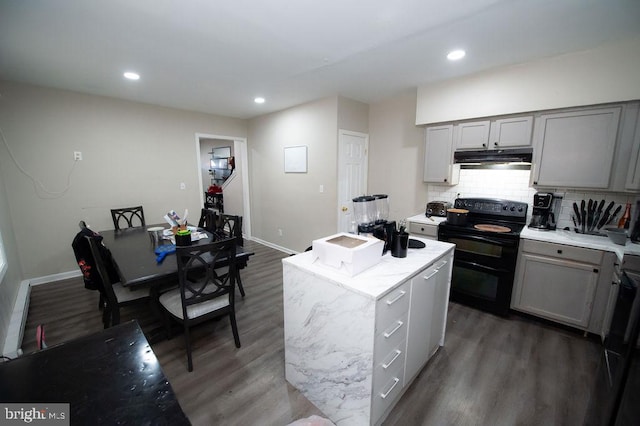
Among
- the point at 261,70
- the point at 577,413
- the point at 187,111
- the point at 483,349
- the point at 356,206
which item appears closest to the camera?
the point at 577,413

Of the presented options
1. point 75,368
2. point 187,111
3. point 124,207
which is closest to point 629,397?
point 75,368

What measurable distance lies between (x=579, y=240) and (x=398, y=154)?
2.30 metres

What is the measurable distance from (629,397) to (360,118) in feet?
12.8

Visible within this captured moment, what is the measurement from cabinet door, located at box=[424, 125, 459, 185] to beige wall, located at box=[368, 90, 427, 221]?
0.35 m

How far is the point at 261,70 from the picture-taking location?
282 cm

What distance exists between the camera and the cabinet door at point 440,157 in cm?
314

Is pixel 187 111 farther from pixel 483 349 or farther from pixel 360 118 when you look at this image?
pixel 483 349

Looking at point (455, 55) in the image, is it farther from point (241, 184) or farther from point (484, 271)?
point (241, 184)

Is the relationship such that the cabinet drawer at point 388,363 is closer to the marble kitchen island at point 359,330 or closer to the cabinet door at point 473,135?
the marble kitchen island at point 359,330

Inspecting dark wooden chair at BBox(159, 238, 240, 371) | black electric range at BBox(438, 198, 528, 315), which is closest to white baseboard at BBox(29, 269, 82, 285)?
dark wooden chair at BBox(159, 238, 240, 371)


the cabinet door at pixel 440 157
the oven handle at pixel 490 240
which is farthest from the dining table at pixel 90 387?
the cabinet door at pixel 440 157

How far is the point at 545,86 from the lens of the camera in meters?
2.46

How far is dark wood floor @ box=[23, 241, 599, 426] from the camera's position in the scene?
162 centimetres

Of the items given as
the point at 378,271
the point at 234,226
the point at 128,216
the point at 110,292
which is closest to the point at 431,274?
the point at 378,271
